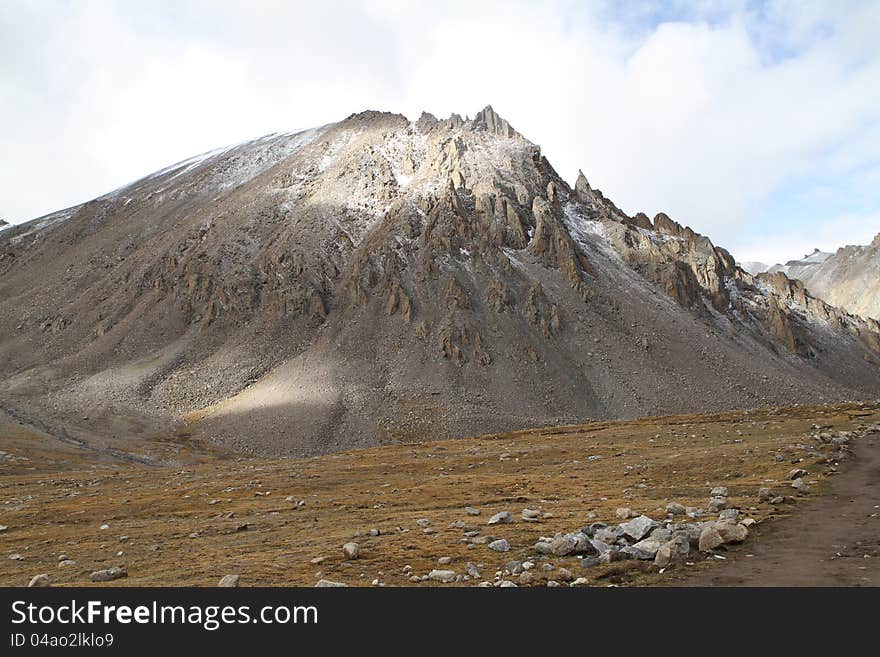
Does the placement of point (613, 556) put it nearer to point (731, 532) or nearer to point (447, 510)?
point (731, 532)

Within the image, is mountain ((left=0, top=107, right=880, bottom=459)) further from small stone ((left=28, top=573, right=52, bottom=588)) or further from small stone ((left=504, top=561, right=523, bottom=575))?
small stone ((left=504, top=561, right=523, bottom=575))

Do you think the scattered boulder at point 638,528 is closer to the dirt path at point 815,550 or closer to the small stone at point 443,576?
the dirt path at point 815,550

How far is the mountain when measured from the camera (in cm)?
11094

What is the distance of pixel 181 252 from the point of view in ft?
504

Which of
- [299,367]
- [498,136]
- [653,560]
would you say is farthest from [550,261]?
[653,560]

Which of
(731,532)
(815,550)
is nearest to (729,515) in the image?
(731,532)

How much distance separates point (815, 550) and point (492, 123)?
19387 cm

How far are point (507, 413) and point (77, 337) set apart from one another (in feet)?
328

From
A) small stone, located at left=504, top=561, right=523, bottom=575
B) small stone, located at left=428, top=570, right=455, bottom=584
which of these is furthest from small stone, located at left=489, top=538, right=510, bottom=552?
small stone, located at left=428, top=570, right=455, bottom=584

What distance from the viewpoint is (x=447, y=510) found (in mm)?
25266

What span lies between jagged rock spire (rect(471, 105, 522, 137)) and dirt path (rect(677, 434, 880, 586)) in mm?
182096

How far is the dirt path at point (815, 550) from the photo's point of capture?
12245 mm
